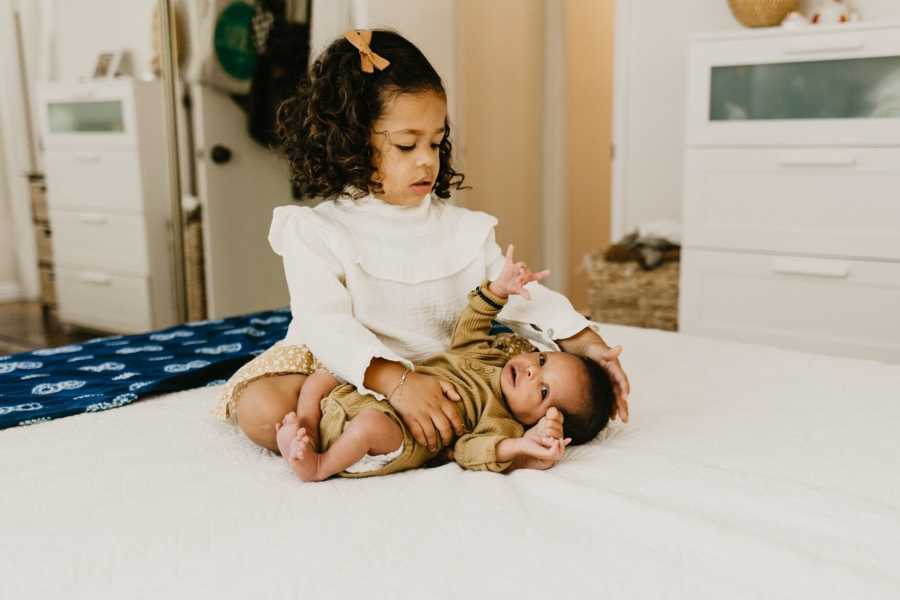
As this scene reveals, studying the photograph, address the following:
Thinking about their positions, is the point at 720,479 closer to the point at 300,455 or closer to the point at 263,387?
the point at 300,455

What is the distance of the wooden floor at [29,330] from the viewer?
10.3 feet

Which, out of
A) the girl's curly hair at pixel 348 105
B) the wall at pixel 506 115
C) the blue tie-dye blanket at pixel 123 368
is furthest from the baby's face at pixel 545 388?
the wall at pixel 506 115

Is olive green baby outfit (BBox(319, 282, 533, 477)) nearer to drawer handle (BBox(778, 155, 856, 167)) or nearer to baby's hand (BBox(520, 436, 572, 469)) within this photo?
baby's hand (BBox(520, 436, 572, 469))

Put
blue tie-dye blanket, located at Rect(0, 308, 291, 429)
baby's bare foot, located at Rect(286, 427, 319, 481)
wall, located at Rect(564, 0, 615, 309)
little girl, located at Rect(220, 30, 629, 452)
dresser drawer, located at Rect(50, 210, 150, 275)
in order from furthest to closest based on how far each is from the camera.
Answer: wall, located at Rect(564, 0, 615, 309), dresser drawer, located at Rect(50, 210, 150, 275), blue tie-dye blanket, located at Rect(0, 308, 291, 429), little girl, located at Rect(220, 30, 629, 452), baby's bare foot, located at Rect(286, 427, 319, 481)

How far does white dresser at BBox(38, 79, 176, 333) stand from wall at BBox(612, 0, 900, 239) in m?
1.80

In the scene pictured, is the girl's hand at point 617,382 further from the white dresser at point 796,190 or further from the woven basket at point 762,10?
the woven basket at point 762,10

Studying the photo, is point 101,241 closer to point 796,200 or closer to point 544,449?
point 796,200

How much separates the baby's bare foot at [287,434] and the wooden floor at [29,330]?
2440 mm

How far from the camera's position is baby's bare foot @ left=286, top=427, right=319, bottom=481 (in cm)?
100

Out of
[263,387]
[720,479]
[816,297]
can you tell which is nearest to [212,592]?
[263,387]

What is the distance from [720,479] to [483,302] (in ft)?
1.45

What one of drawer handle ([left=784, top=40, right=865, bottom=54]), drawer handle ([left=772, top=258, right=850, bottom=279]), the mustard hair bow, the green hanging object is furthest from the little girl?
the green hanging object

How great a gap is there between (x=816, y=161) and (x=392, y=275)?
162 cm

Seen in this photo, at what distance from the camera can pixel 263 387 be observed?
119 centimetres
